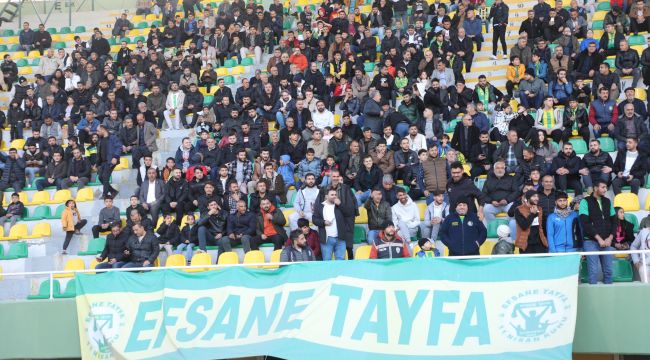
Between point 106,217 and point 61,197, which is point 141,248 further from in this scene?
point 61,197

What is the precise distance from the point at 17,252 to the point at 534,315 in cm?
913

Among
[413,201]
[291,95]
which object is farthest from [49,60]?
[413,201]

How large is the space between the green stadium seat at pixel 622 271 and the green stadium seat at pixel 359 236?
4.13m

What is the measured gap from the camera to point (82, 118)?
67.6 feet

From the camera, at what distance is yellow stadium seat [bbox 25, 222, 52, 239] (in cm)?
1664

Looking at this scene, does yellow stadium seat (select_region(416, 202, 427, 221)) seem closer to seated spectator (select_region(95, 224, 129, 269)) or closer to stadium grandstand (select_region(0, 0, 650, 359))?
stadium grandstand (select_region(0, 0, 650, 359))

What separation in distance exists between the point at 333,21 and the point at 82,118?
6.03 metres

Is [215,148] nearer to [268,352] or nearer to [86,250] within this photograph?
[86,250]

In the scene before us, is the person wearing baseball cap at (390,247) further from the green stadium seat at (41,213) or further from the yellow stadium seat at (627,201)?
the green stadium seat at (41,213)

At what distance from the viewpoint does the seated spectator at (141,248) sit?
14273 millimetres

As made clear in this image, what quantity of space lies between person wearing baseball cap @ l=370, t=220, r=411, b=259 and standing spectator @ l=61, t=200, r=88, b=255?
19.7 feet

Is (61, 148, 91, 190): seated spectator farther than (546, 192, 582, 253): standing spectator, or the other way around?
(61, 148, 91, 190): seated spectator

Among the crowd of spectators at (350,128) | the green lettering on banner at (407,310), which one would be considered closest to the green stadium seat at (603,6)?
the crowd of spectators at (350,128)

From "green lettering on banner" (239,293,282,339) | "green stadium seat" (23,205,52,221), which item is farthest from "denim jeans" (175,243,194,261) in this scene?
"green stadium seat" (23,205,52,221)
